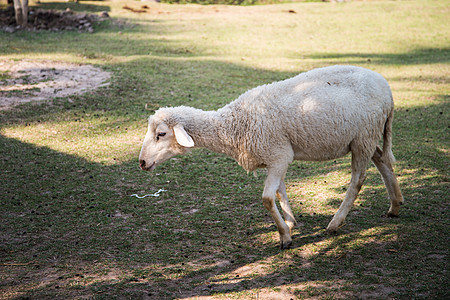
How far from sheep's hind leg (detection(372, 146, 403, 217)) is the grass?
0.63 feet

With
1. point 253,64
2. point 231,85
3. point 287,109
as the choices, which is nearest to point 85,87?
point 231,85

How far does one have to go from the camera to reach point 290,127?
15.7ft

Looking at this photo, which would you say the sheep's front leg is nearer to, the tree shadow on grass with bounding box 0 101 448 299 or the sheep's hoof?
the sheep's hoof

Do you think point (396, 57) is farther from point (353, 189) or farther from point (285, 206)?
point (285, 206)

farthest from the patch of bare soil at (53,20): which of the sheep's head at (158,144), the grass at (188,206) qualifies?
the sheep's head at (158,144)

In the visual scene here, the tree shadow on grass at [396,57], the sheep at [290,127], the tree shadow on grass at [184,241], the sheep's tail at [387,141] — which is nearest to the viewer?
the tree shadow on grass at [184,241]

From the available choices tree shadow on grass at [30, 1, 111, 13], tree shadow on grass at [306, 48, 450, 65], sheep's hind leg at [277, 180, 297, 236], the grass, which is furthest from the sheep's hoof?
tree shadow on grass at [30, 1, 111, 13]

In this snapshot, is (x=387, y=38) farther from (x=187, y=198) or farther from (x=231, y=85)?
(x=187, y=198)

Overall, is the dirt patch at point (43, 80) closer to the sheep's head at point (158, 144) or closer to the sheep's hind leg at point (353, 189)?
the sheep's head at point (158, 144)

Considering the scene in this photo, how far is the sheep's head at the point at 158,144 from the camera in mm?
4949

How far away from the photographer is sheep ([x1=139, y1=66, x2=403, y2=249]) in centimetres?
477

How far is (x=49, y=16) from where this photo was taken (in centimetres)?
1692

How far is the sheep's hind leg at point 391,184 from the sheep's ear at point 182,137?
7.74ft

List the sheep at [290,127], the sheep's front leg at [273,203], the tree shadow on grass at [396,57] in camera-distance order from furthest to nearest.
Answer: the tree shadow on grass at [396,57], the sheep at [290,127], the sheep's front leg at [273,203]
